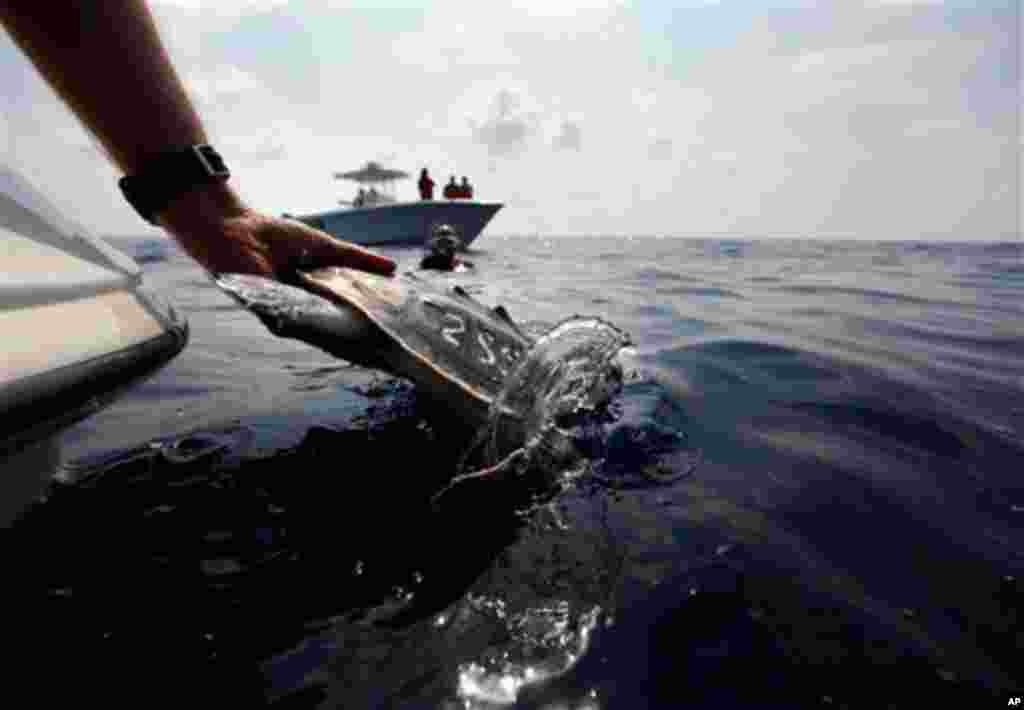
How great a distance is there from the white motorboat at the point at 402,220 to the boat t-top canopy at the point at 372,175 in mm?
7885

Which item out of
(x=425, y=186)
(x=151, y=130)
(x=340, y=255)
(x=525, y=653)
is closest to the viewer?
(x=525, y=653)

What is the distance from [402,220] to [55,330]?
2273 cm

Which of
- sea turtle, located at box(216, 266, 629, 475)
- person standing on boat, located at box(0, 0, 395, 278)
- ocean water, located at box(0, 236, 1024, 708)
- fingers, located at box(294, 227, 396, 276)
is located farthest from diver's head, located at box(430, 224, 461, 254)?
person standing on boat, located at box(0, 0, 395, 278)

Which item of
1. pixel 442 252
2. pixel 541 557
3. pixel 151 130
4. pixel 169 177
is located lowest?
pixel 442 252

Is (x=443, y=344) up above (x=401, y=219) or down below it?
above

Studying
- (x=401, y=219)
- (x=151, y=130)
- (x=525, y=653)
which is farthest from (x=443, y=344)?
(x=401, y=219)

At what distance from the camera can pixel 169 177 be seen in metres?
2.16

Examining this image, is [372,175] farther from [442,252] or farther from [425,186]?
[442,252]

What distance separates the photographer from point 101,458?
2562 millimetres

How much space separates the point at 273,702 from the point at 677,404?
104 inches

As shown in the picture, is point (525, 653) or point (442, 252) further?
point (442, 252)

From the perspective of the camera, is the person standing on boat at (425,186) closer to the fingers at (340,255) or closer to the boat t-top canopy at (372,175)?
the boat t-top canopy at (372,175)

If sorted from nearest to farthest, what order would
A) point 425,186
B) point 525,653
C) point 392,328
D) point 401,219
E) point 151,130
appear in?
1. point 525,653
2. point 151,130
3. point 392,328
4. point 401,219
5. point 425,186

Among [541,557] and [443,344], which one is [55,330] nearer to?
[443,344]
